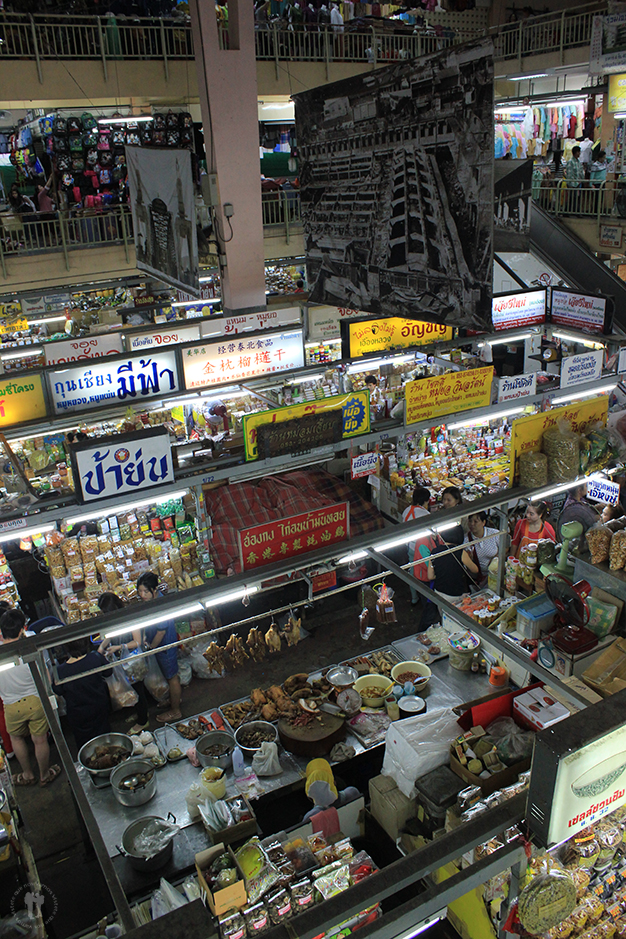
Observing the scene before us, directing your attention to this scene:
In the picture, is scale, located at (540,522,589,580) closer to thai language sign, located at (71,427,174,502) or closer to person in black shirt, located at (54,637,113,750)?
thai language sign, located at (71,427,174,502)

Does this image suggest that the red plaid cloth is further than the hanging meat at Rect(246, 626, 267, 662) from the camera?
Yes

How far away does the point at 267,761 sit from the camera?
6.13 metres

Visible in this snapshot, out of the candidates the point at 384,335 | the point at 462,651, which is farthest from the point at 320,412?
the point at 462,651

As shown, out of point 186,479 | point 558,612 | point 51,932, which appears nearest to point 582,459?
point 558,612

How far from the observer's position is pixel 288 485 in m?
10.9

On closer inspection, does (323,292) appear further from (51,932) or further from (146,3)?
(146,3)

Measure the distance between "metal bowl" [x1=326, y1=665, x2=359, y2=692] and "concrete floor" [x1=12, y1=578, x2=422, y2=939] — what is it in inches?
50.9

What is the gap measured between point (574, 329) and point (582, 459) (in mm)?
3933

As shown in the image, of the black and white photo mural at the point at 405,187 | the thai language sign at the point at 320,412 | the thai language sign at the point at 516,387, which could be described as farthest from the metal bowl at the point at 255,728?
the thai language sign at the point at 516,387

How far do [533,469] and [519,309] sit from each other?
15.1 feet

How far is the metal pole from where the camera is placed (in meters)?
3.38

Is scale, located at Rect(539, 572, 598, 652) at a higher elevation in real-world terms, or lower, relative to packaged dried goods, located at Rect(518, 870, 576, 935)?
lower

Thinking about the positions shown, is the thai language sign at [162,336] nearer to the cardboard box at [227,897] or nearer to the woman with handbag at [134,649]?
the woman with handbag at [134,649]

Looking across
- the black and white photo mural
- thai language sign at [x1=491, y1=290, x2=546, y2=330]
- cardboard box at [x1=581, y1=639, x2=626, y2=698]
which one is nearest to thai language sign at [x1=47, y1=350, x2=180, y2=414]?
the black and white photo mural
